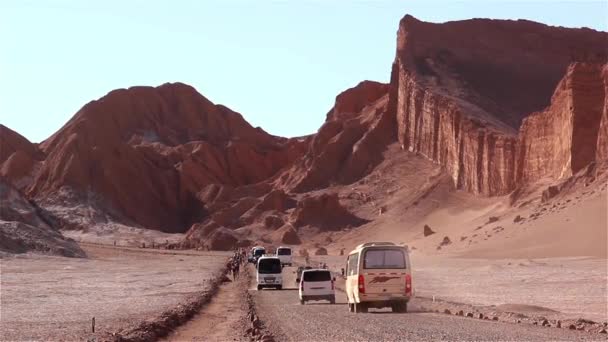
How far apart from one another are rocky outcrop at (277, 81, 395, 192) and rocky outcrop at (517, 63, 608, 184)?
1461 inches

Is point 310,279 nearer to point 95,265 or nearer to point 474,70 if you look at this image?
point 95,265

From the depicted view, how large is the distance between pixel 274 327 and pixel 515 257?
43981mm

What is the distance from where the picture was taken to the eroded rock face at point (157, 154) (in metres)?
151

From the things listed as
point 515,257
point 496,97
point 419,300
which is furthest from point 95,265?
point 496,97

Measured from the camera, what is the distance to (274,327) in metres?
24.8

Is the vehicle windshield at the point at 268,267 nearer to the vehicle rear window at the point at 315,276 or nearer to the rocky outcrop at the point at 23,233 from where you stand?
the vehicle rear window at the point at 315,276

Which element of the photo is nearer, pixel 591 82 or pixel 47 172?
pixel 591 82

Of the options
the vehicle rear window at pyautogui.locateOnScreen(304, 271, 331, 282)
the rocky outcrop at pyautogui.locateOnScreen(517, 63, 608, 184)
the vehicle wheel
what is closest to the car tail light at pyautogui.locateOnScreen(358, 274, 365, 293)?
the vehicle wheel

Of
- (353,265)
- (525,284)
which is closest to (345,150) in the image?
(525,284)

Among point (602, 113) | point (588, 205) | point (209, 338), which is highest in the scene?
point (602, 113)

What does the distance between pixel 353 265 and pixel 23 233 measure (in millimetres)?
57958

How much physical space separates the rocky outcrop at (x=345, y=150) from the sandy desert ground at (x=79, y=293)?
5336 cm

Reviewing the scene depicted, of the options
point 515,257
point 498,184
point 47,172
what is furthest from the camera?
point 47,172

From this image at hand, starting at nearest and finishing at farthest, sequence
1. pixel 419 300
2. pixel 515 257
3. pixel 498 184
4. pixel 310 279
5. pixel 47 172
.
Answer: pixel 419 300
pixel 310 279
pixel 515 257
pixel 498 184
pixel 47 172
